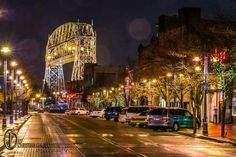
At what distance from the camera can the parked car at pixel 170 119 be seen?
46044 millimetres

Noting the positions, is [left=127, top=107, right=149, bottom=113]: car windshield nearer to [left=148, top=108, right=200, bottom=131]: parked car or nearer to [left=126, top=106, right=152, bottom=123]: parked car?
[left=126, top=106, right=152, bottom=123]: parked car

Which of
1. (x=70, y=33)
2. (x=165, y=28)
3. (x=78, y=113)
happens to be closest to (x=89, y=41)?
(x=70, y=33)

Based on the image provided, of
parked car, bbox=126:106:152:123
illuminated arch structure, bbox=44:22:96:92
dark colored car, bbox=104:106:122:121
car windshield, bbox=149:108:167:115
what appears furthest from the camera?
illuminated arch structure, bbox=44:22:96:92

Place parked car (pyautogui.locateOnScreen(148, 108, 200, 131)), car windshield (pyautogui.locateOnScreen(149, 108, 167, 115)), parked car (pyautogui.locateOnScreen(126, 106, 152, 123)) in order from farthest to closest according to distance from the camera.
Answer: parked car (pyautogui.locateOnScreen(126, 106, 152, 123)), car windshield (pyautogui.locateOnScreen(149, 108, 167, 115)), parked car (pyautogui.locateOnScreen(148, 108, 200, 131))

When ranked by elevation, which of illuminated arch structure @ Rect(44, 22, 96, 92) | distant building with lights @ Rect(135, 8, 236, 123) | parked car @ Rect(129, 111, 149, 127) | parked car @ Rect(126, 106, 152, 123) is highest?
illuminated arch structure @ Rect(44, 22, 96, 92)

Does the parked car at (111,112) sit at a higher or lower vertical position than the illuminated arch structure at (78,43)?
lower

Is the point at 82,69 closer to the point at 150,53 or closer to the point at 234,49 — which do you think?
the point at 150,53

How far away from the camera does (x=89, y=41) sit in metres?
191

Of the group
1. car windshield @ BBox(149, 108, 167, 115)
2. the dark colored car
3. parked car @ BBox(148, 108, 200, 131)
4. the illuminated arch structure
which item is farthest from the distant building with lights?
the illuminated arch structure

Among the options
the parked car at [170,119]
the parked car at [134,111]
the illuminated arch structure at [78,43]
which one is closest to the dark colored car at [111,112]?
the parked car at [134,111]

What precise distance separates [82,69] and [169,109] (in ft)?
486

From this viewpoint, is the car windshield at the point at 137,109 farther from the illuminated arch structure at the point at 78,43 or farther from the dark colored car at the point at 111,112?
the illuminated arch structure at the point at 78,43

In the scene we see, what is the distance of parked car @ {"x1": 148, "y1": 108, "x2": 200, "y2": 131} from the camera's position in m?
46.0

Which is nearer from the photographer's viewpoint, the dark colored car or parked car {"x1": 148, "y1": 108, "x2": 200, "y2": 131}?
parked car {"x1": 148, "y1": 108, "x2": 200, "y2": 131}
